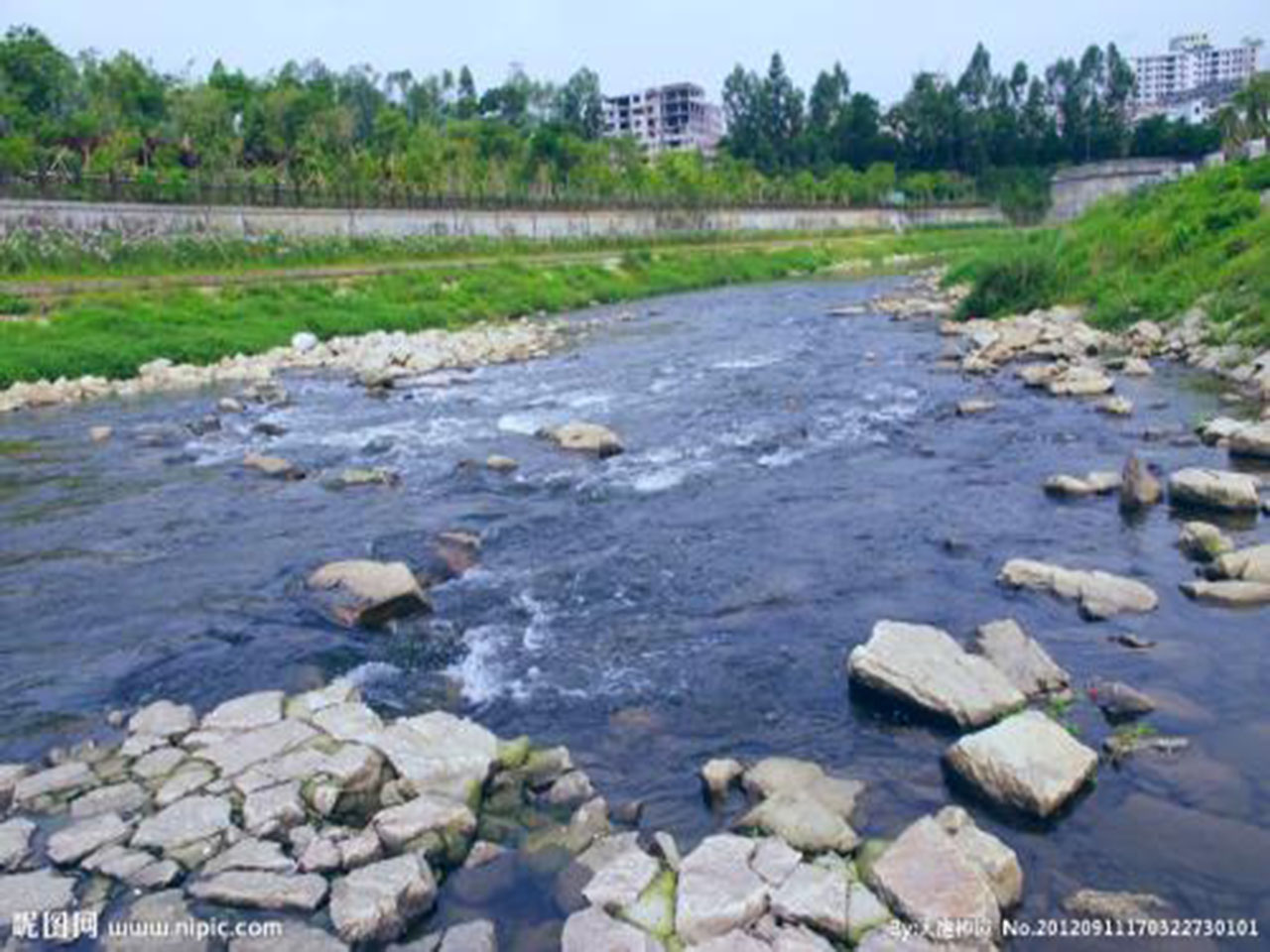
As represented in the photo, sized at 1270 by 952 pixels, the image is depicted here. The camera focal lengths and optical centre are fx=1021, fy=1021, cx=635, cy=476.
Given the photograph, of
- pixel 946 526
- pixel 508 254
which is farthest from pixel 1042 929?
pixel 508 254

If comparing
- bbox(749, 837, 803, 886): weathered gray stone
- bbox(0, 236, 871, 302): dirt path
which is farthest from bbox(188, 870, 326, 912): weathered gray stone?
bbox(0, 236, 871, 302): dirt path

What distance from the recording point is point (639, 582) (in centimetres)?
1189

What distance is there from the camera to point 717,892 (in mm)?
6043

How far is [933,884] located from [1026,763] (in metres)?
1.53

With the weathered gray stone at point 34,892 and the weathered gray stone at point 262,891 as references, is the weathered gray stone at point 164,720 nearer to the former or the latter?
the weathered gray stone at point 34,892

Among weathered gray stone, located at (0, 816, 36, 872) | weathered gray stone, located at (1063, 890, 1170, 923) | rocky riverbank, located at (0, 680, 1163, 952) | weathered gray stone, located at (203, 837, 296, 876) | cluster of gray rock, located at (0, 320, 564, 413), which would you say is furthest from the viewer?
cluster of gray rock, located at (0, 320, 564, 413)

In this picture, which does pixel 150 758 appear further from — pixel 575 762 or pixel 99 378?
pixel 99 378

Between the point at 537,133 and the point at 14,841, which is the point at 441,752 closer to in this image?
the point at 14,841

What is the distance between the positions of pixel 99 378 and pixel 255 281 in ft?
45.8

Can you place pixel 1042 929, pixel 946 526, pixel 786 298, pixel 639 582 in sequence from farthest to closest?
pixel 786 298 → pixel 946 526 → pixel 639 582 → pixel 1042 929

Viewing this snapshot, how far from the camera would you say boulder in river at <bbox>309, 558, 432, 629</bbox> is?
35.3ft

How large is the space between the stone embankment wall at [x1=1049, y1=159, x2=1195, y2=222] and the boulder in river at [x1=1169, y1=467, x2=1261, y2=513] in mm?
108029

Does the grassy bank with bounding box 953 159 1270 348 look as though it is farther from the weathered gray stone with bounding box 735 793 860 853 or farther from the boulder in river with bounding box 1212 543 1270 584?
the weathered gray stone with bounding box 735 793 860 853

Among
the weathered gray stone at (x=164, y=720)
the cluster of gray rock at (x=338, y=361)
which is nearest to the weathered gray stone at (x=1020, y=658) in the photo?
the weathered gray stone at (x=164, y=720)
